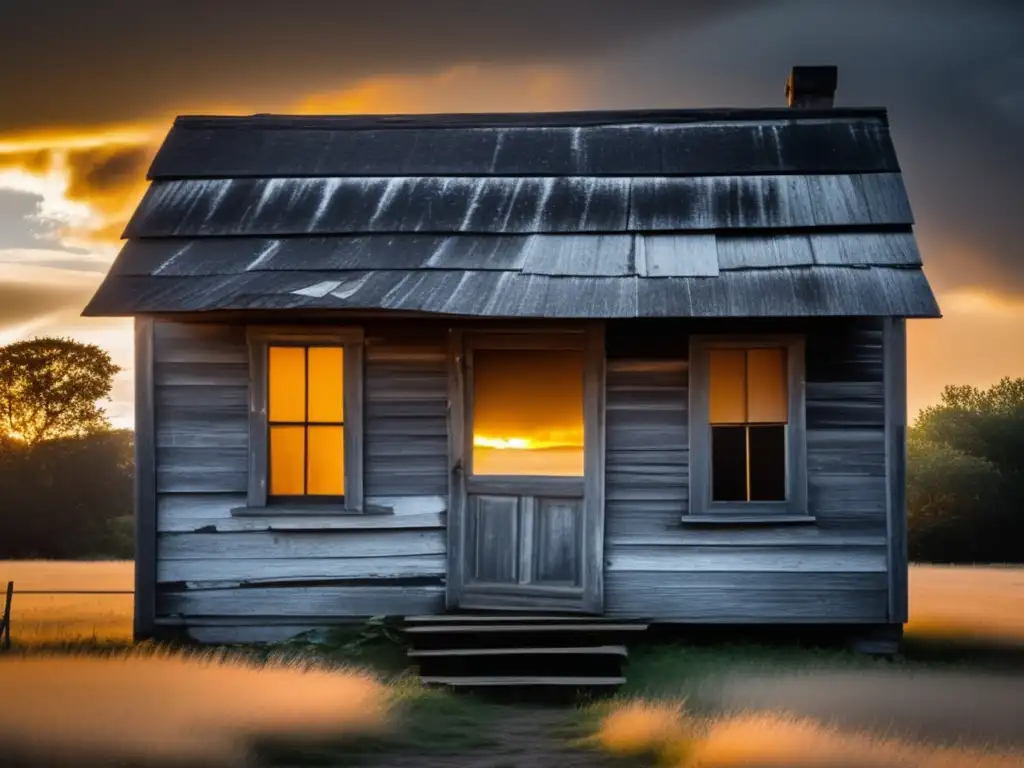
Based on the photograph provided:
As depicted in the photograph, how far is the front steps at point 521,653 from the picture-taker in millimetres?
10742

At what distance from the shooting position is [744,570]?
12047 millimetres

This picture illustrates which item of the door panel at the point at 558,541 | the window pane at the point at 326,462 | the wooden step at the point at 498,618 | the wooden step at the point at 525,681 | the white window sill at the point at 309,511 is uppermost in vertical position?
the window pane at the point at 326,462

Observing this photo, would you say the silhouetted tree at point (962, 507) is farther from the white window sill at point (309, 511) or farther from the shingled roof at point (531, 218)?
the white window sill at point (309, 511)

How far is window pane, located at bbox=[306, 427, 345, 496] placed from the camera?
12219 mm

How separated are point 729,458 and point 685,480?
43cm

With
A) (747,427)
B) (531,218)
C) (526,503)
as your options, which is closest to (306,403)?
(526,503)

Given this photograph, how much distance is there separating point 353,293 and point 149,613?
345cm

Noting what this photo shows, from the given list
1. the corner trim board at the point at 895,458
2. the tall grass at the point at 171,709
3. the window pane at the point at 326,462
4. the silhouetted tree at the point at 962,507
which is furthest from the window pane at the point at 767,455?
the silhouetted tree at the point at 962,507

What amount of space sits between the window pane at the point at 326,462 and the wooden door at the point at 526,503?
41.0 inches

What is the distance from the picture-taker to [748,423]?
12.0 m

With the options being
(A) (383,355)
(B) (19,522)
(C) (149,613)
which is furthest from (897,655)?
(B) (19,522)

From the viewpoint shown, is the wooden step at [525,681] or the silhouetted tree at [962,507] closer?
the wooden step at [525,681]

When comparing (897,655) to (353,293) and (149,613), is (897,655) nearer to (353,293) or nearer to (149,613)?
(353,293)

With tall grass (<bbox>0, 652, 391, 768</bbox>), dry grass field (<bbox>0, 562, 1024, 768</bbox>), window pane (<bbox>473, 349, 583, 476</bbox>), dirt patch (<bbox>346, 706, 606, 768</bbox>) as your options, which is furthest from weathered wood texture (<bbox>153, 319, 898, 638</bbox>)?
dirt patch (<bbox>346, 706, 606, 768</bbox>)
